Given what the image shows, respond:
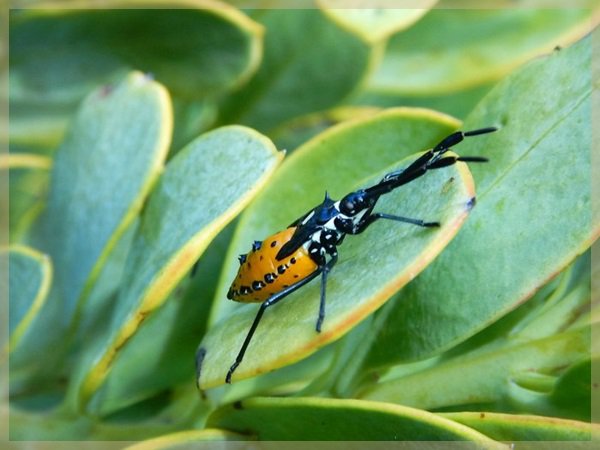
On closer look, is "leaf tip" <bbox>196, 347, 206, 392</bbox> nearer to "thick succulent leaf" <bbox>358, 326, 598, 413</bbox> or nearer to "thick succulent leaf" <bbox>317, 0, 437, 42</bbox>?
"thick succulent leaf" <bbox>358, 326, 598, 413</bbox>

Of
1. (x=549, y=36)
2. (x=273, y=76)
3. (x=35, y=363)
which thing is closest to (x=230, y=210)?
(x=35, y=363)

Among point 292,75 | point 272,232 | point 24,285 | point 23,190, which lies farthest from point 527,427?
A: point 23,190

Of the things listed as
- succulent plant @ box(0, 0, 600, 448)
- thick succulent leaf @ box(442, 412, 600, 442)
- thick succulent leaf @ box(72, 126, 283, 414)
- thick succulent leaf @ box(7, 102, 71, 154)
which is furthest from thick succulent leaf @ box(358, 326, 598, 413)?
thick succulent leaf @ box(7, 102, 71, 154)

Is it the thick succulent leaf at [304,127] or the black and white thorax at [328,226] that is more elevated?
the black and white thorax at [328,226]

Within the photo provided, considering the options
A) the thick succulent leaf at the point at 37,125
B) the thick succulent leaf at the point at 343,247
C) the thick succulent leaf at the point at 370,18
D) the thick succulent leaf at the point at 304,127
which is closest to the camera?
the thick succulent leaf at the point at 343,247

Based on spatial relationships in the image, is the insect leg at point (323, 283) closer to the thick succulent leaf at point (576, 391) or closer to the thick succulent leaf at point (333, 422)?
the thick succulent leaf at point (333, 422)

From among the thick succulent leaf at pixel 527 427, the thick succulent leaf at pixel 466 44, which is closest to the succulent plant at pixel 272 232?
the thick succulent leaf at pixel 527 427

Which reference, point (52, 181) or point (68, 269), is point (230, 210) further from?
point (52, 181)
